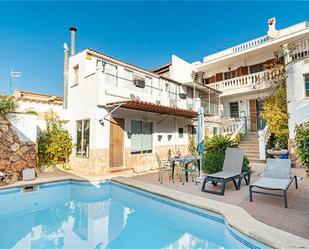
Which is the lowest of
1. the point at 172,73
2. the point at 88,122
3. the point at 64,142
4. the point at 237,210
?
the point at 237,210

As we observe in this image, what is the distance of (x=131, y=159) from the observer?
13.8 meters

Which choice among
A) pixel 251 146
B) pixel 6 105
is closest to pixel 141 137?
pixel 6 105

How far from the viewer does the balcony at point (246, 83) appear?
19.2 metres

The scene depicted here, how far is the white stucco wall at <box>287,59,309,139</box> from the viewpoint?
13.0 m

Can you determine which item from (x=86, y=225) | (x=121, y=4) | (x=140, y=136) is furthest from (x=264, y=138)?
(x=121, y=4)

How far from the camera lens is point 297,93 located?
43.9ft

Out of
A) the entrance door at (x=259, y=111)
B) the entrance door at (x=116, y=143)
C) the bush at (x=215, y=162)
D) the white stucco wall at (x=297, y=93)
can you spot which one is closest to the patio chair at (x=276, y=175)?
the bush at (x=215, y=162)

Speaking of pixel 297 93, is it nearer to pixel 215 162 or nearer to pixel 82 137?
pixel 215 162

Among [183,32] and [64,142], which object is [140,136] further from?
[183,32]

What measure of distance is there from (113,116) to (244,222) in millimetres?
9642

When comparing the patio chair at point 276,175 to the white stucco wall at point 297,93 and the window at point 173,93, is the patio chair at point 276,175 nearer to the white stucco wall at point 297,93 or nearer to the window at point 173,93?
the white stucco wall at point 297,93

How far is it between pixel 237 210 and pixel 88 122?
386 inches

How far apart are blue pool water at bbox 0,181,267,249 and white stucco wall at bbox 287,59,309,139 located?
428 inches

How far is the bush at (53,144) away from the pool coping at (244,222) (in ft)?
26.0
